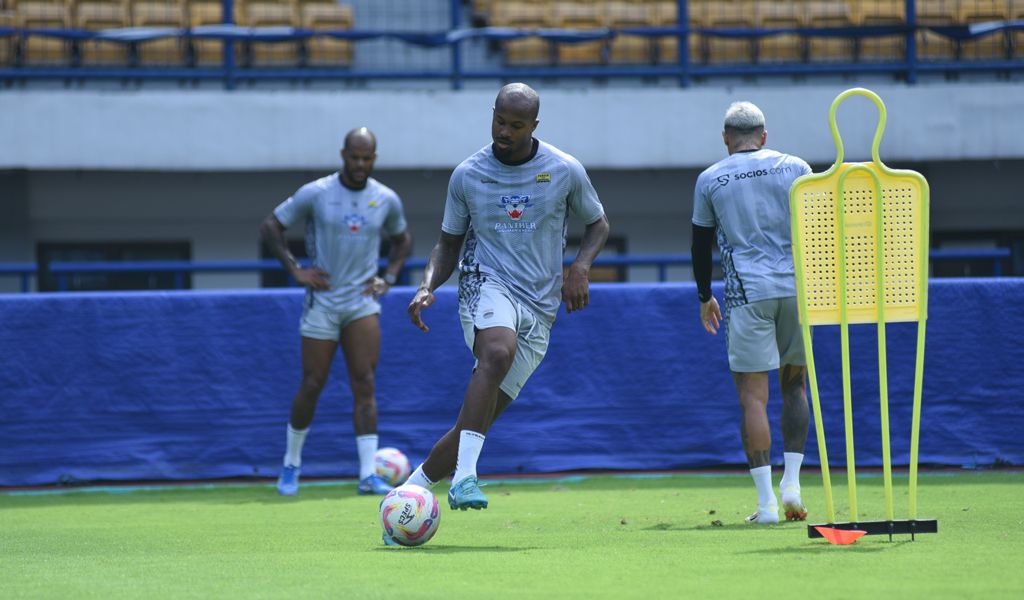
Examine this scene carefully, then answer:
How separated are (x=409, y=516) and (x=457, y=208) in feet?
4.92

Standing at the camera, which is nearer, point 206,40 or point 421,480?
point 421,480

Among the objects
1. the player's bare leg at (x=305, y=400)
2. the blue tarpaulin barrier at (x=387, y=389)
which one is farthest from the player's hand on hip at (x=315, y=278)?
the blue tarpaulin barrier at (x=387, y=389)

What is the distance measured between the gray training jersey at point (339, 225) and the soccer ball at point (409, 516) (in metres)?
3.70

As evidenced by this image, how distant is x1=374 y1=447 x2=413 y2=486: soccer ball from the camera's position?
30.9ft

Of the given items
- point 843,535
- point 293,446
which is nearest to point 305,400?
point 293,446

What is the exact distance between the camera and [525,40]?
18.8 meters

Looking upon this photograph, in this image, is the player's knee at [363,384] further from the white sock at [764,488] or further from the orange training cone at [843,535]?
the orange training cone at [843,535]

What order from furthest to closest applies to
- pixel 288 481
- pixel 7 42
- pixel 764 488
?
pixel 7 42 < pixel 288 481 < pixel 764 488

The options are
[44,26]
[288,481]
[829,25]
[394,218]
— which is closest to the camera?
[288,481]

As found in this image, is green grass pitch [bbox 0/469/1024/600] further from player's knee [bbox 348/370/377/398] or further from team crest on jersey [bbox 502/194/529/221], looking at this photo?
team crest on jersey [bbox 502/194/529/221]

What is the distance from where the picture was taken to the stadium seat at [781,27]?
61.6 ft

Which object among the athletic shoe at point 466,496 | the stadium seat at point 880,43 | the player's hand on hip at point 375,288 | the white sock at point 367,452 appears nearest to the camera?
the athletic shoe at point 466,496

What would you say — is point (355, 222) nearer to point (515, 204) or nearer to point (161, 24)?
point (515, 204)

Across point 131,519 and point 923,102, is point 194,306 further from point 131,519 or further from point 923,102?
point 923,102
